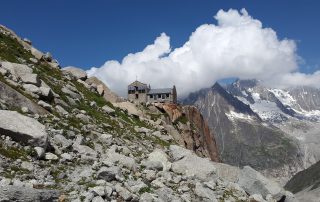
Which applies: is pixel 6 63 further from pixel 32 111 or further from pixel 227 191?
pixel 227 191

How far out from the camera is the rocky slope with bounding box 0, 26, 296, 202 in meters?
19.6

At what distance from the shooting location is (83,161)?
79.9ft

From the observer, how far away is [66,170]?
866 inches

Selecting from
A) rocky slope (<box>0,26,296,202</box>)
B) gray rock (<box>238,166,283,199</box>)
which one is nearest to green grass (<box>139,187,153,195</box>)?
rocky slope (<box>0,26,296,202</box>)

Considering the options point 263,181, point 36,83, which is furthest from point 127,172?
point 36,83

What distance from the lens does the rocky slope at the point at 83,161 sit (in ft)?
64.2

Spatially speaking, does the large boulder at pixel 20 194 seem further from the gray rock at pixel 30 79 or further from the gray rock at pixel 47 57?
the gray rock at pixel 47 57

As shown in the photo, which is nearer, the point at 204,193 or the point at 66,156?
the point at 66,156

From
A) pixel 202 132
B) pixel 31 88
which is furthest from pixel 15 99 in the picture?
pixel 202 132

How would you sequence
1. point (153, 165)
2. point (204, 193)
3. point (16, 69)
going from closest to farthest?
point (204, 193)
point (153, 165)
point (16, 69)

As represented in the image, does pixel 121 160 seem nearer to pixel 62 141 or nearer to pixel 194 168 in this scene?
pixel 62 141

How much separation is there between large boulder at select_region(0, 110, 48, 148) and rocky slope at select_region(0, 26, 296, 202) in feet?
0.14

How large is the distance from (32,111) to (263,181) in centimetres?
1664

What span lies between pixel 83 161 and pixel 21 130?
3850 mm
